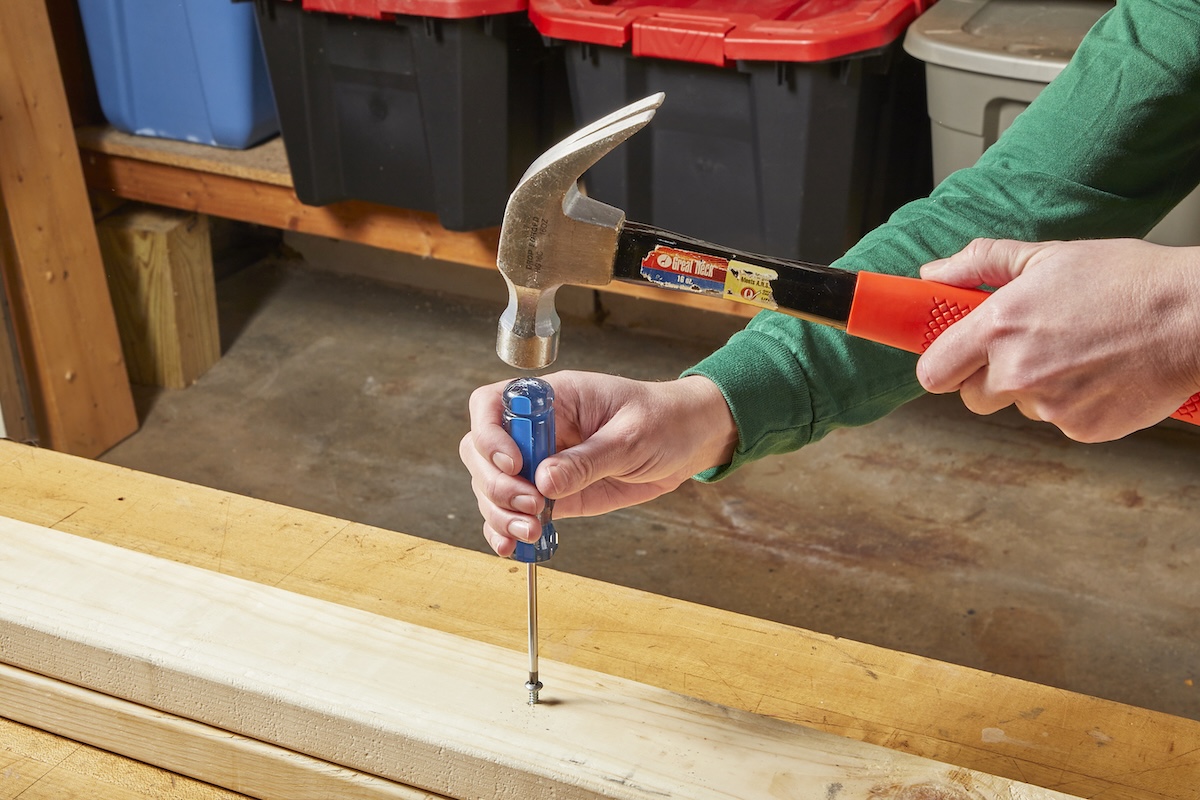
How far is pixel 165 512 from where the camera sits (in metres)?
1.11

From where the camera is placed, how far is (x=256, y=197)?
7.36 ft

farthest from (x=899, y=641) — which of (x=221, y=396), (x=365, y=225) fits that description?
(x=221, y=396)

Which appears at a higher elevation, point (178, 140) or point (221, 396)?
point (178, 140)

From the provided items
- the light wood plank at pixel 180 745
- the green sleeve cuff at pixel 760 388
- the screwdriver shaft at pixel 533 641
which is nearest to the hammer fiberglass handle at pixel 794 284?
the green sleeve cuff at pixel 760 388

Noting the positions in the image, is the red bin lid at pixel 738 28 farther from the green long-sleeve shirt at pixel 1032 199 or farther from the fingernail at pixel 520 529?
the fingernail at pixel 520 529

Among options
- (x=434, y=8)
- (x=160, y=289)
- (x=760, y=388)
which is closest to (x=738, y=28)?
(x=434, y=8)

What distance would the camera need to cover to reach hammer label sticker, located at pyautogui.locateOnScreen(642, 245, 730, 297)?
80cm

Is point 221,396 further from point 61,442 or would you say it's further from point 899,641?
Answer: point 899,641

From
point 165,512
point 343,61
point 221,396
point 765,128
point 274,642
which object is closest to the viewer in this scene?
point 274,642

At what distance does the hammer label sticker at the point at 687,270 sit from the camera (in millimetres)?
795

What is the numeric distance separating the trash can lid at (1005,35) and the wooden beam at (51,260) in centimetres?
147

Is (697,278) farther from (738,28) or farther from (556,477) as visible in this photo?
(738,28)

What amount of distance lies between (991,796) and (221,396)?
2.04m

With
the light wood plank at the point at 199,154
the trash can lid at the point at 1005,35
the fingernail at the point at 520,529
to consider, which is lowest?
the light wood plank at the point at 199,154
